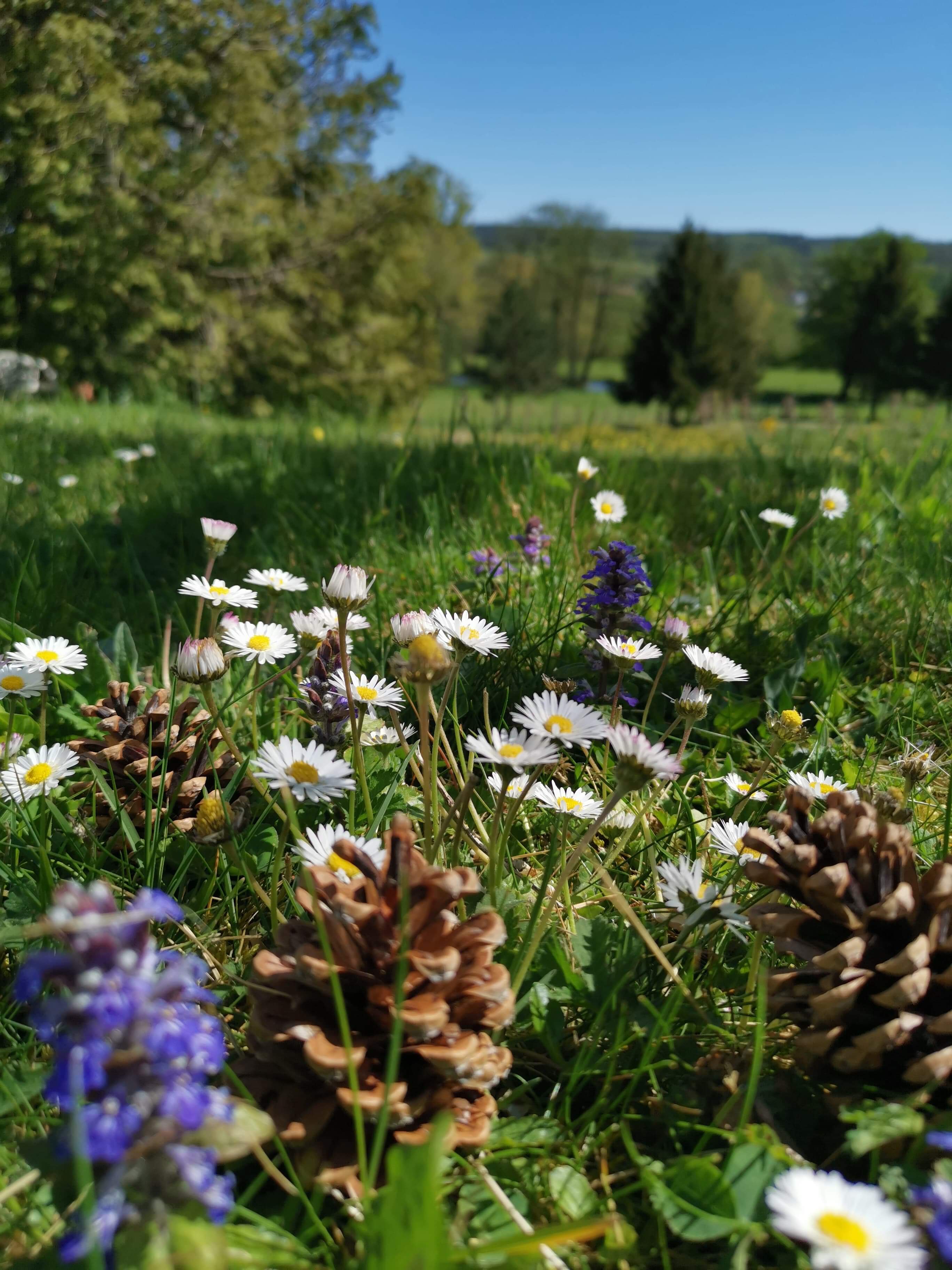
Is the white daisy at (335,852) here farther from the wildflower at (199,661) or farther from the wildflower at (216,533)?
the wildflower at (216,533)

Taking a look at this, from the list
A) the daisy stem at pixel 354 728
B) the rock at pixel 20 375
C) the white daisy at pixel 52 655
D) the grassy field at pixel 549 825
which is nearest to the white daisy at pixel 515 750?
the grassy field at pixel 549 825

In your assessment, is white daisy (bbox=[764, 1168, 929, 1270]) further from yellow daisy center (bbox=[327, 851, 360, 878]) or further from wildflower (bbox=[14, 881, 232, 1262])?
yellow daisy center (bbox=[327, 851, 360, 878])

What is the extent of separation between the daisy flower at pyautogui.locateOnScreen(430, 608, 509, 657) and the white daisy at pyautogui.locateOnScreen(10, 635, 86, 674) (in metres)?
0.68

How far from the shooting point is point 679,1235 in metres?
0.87

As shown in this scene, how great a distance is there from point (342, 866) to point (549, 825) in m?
0.59

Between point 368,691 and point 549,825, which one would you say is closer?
point 368,691

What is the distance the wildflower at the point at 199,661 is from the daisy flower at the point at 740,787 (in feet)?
3.09

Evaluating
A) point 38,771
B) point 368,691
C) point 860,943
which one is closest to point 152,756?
point 38,771

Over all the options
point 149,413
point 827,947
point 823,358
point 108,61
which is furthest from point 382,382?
point 823,358

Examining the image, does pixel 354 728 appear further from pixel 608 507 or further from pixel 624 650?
pixel 608 507

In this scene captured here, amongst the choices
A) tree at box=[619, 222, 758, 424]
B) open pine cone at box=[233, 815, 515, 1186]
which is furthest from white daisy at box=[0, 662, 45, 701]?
tree at box=[619, 222, 758, 424]

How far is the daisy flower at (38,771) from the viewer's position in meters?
1.32

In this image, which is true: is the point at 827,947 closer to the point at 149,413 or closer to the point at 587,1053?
the point at 587,1053

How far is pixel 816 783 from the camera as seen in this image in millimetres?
1472
